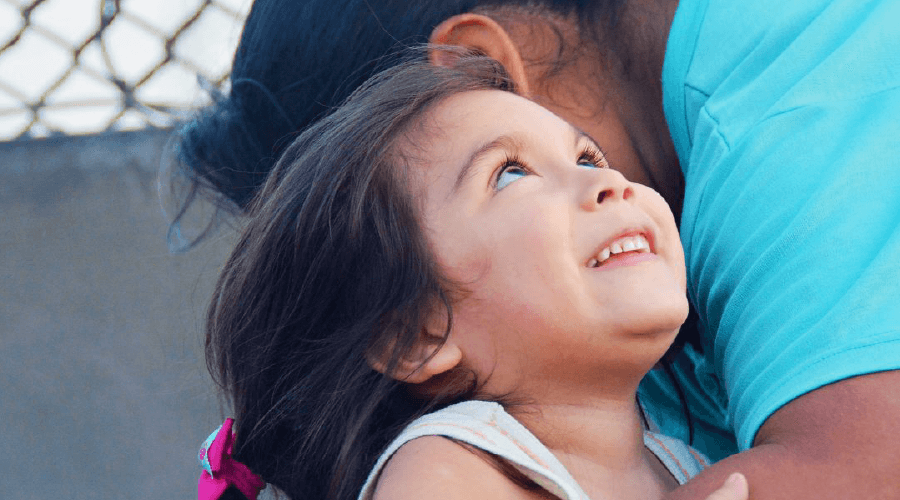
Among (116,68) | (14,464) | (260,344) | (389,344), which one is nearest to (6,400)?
(14,464)

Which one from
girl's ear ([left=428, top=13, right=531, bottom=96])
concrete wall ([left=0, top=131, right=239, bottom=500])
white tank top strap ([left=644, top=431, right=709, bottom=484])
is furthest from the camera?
concrete wall ([left=0, top=131, right=239, bottom=500])

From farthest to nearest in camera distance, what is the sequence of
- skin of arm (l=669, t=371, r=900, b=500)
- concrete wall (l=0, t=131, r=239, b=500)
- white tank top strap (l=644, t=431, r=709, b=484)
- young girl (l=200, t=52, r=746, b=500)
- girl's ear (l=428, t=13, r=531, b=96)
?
concrete wall (l=0, t=131, r=239, b=500)
girl's ear (l=428, t=13, r=531, b=96)
white tank top strap (l=644, t=431, r=709, b=484)
young girl (l=200, t=52, r=746, b=500)
skin of arm (l=669, t=371, r=900, b=500)

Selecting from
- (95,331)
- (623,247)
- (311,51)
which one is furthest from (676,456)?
(95,331)

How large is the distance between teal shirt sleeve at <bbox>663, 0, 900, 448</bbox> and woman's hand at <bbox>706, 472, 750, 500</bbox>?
53 millimetres

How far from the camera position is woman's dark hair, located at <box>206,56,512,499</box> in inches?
27.2

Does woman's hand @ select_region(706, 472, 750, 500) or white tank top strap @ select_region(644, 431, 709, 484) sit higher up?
woman's hand @ select_region(706, 472, 750, 500)

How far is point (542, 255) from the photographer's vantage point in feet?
2.10

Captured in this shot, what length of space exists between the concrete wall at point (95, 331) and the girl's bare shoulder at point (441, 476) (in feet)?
2.80

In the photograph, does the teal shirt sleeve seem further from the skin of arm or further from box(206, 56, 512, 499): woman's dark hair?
box(206, 56, 512, 499): woman's dark hair

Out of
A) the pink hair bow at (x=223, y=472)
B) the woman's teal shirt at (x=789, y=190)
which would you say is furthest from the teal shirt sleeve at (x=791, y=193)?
the pink hair bow at (x=223, y=472)

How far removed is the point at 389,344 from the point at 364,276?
5cm

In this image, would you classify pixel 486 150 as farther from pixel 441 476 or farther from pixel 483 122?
pixel 441 476

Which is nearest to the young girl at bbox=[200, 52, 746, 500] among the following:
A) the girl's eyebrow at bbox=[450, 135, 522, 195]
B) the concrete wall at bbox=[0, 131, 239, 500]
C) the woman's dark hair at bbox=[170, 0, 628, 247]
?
the girl's eyebrow at bbox=[450, 135, 522, 195]

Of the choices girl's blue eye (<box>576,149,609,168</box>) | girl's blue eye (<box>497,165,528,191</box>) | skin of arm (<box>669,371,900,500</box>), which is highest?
girl's blue eye (<box>497,165,528,191</box>)
